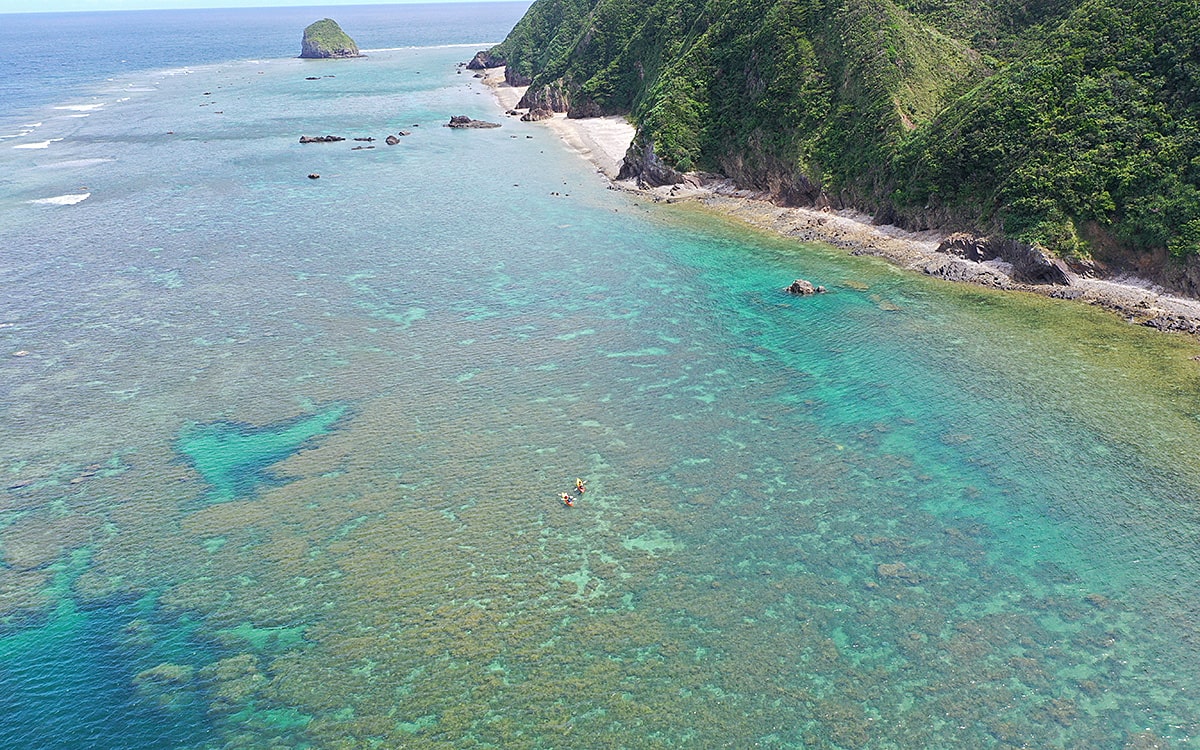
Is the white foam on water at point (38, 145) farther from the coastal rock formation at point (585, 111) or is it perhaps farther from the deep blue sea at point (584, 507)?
the coastal rock formation at point (585, 111)

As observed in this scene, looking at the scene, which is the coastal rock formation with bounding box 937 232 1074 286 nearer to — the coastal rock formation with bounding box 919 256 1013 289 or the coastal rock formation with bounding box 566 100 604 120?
the coastal rock formation with bounding box 919 256 1013 289

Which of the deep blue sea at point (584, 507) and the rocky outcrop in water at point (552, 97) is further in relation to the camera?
the rocky outcrop in water at point (552, 97)

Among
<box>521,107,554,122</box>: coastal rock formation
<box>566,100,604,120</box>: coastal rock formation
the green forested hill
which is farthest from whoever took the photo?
<box>521,107,554,122</box>: coastal rock formation

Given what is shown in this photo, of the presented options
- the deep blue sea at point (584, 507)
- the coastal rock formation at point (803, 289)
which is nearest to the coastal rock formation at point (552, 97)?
the deep blue sea at point (584, 507)

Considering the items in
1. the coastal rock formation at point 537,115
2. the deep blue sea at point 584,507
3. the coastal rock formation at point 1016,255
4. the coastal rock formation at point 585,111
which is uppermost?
the coastal rock formation at point 585,111

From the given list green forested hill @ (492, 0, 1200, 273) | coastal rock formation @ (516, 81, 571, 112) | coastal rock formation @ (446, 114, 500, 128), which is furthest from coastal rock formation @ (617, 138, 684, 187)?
coastal rock formation @ (446, 114, 500, 128)

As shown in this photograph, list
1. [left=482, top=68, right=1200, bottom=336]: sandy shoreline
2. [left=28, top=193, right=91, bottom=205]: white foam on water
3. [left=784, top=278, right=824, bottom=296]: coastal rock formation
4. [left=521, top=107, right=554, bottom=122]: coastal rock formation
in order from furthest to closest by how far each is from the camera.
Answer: [left=521, top=107, right=554, bottom=122]: coastal rock formation < [left=28, top=193, right=91, bottom=205]: white foam on water < [left=784, top=278, right=824, bottom=296]: coastal rock formation < [left=482, top=68, right=1200, bottom=336]: sandy shoreline
